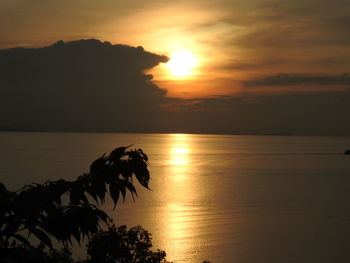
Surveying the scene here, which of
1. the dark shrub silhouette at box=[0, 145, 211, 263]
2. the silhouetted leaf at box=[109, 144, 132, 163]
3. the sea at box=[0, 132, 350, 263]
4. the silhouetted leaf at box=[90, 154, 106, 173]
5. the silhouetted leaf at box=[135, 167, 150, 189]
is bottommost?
the sea at box=[0, 132, 350, 263]

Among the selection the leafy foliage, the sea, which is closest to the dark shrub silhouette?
the leafy foliage

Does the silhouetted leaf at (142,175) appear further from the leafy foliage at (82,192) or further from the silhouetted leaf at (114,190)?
the silhouetted leaf at (114,190)

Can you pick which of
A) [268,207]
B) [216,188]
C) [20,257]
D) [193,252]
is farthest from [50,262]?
[216,188]

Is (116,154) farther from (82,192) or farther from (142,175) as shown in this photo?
(82,192)

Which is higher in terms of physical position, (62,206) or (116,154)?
(116,154)

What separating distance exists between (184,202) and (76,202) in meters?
40.1

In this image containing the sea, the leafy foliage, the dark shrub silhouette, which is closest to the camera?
the dark shrub silhouette

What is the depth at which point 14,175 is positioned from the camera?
62562 millimetres

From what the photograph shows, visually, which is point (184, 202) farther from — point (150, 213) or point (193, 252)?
point (193, 252)

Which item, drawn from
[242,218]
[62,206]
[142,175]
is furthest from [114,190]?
[242,218]

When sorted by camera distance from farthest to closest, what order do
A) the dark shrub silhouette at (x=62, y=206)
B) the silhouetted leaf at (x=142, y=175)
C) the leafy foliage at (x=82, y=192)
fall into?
1. the silhouetted leaf at (x=142, y=175)
2. the leafy foliage at (x=82, y=192)
3. the dark shrub silhouette at (x=62, y=206)

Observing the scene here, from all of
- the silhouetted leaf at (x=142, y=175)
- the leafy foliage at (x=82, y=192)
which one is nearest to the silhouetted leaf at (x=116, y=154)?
the leafy foliage at (x=82, y=192)

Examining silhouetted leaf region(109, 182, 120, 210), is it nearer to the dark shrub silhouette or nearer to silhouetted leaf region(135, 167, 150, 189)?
the dark shrub silhouette

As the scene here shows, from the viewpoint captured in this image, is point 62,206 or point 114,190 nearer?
point 114,190
